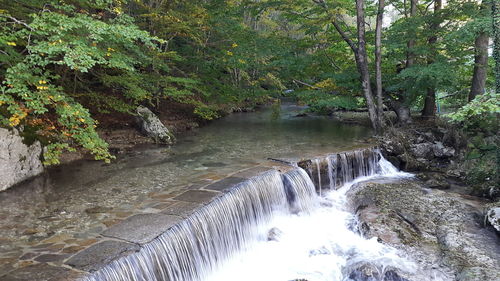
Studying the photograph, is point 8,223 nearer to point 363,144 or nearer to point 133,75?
point 133,75

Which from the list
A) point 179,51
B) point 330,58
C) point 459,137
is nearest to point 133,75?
point 179,51

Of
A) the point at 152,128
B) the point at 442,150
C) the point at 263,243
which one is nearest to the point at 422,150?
the point at 442,150

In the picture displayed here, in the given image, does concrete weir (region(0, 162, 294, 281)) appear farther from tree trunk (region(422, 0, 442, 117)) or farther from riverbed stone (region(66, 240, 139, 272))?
tree trunk (region(422, 0, 442, 117))

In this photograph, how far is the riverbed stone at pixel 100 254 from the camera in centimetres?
378

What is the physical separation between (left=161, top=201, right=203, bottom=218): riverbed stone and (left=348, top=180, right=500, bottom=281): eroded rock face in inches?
141

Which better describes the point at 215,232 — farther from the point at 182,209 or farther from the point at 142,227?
the point at 142,227

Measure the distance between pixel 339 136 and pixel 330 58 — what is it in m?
3.88

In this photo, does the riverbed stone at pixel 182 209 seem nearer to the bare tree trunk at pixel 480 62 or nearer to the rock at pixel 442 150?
the rock at pixel 442 150

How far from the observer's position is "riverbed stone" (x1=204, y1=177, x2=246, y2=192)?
6.52 metres

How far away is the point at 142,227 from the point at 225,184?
2.31 meters

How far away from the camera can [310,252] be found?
6512 mm

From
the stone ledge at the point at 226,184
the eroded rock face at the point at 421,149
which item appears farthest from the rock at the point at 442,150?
the stone ledge at the point at 226,184

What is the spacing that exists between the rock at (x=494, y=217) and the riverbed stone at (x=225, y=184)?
4961 mm

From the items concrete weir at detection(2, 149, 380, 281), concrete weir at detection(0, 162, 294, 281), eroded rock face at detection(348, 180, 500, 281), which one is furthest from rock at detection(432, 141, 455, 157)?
concrete weir at detection(0, 162, 294, 281)
